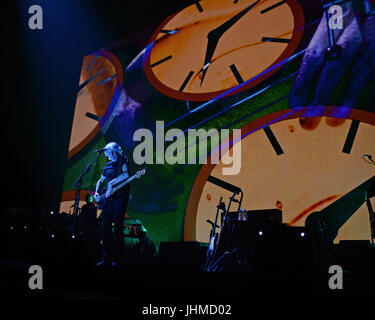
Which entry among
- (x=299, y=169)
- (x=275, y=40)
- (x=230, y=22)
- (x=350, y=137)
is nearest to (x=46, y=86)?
(x=230, y=22)

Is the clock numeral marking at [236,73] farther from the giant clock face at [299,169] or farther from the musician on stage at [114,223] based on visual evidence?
the musician on stage at [114,223]

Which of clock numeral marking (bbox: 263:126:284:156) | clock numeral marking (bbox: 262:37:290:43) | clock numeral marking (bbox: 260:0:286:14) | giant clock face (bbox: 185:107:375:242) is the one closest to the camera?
giant clock face (bbox: 185:107:375:242)

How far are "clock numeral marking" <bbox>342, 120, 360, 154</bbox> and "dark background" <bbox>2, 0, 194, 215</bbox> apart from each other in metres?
4.47

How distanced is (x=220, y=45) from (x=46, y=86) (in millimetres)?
3698

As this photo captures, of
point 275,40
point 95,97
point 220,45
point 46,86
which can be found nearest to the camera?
point 275,40

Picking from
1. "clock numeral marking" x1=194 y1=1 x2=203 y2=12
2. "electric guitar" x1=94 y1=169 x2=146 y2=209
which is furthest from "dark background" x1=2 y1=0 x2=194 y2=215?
"electric guitar" x1=94 y1=169 x2=146 y2=209

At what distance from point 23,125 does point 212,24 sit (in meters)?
4.30

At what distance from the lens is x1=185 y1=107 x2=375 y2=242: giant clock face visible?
4949 mm

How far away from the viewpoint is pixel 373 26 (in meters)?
5.18

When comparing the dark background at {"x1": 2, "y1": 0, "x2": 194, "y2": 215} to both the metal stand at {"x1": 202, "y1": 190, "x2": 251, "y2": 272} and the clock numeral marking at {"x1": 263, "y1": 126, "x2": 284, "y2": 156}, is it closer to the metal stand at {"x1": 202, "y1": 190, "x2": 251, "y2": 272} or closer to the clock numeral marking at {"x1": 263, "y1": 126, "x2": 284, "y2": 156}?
the clock numeral marking at {"x1": 263, "y1": 126, "x2": 284, "y2": 156}

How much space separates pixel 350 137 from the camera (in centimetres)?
505

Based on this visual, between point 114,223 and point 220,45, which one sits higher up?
point 220,45

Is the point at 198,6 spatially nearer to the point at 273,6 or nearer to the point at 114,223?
the point at 273,6

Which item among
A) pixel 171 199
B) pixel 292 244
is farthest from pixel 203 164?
pixel 292 244
